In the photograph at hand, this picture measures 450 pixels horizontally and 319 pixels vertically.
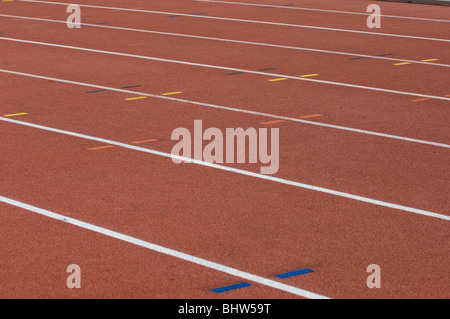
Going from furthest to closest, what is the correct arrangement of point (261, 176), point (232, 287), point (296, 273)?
1. point (261, 176)
2. point (296, 273)
3. point (232, 287)

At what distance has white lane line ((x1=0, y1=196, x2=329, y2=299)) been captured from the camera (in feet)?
18.1

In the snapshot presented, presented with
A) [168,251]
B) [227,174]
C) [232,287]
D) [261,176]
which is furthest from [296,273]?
[227,174]

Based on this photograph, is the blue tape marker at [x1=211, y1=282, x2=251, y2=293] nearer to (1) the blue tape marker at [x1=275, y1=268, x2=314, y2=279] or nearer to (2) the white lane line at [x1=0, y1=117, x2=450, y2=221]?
(1) the blue tape marker at [x1=275, y1=268, x2=314, y2=279]

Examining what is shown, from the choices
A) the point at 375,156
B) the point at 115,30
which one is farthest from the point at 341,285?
the point at 115,30

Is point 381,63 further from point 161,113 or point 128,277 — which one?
point 128,277

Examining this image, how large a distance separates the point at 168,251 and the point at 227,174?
6.72ft

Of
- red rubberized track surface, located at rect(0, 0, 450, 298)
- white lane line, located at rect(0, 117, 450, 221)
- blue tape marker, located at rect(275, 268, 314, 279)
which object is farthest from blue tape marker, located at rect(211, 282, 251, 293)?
white lane line, located at rect(0, 117, 450, 221)

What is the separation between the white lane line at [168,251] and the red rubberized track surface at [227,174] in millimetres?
45

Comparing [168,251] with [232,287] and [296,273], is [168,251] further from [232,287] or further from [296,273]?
[296,273]

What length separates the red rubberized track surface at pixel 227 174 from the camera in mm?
5836

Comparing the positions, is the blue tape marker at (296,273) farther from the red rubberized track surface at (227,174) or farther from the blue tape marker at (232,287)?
the blue tape marker at (232,287)

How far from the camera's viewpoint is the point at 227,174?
8.11 metres

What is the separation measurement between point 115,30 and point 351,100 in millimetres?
8314

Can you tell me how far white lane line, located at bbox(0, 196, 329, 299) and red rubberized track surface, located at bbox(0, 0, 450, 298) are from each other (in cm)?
5
